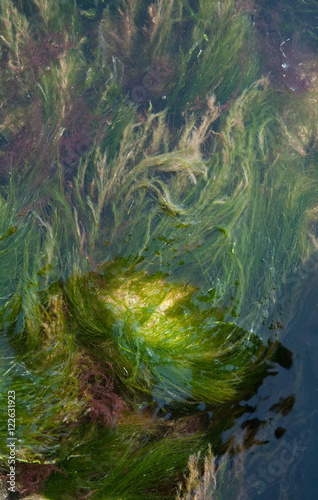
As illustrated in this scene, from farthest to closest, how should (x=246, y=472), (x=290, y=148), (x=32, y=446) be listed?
(x=290, y=148) < (x=246, y=472) < (x=32, y=446)

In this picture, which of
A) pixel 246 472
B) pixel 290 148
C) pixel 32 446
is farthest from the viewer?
pixel 290 148

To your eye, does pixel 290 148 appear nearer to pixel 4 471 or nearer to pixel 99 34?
pixel 99 34

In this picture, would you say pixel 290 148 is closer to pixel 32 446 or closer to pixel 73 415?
pixel 73 415

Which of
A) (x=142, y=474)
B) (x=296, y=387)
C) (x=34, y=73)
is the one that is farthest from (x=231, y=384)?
(x=34, y=73)

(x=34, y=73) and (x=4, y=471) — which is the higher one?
(x=34, y=73)

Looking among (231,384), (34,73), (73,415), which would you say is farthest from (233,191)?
(73,415)

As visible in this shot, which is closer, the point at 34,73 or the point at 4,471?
the point at 4,471

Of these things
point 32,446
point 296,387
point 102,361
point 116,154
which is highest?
point 116,154
